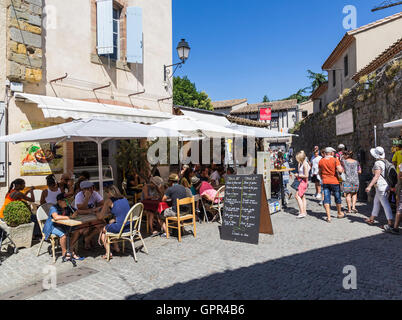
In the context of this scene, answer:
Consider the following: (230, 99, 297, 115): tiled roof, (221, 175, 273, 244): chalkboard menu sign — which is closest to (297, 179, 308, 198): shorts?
(221, 175, 273, 244): chalkboard menu sign

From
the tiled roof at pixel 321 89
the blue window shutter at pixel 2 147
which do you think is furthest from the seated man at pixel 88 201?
the tiled roof at pixel 321 89

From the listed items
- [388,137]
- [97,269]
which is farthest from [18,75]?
[388,137]

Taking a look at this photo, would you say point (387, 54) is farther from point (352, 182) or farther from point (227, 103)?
point (227, 103)

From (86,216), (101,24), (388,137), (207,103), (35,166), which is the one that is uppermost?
(207,103)

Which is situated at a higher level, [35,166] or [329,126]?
[329,126]

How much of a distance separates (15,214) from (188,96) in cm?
3949

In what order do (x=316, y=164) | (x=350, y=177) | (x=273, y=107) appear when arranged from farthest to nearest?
(x=273, y=107)
(x=316, y=164)
(x=350, y=177)

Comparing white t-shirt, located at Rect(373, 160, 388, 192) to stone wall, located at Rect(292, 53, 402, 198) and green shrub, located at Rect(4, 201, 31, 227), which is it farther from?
green shrub, located at Rect(4, 201, 31, 227)

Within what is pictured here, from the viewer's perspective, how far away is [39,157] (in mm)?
7402

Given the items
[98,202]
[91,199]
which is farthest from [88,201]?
[98,202]

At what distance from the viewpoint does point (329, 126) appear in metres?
17.2

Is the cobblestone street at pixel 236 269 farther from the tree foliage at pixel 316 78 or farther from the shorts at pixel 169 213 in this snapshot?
the tree foliage at pixel 316 78
